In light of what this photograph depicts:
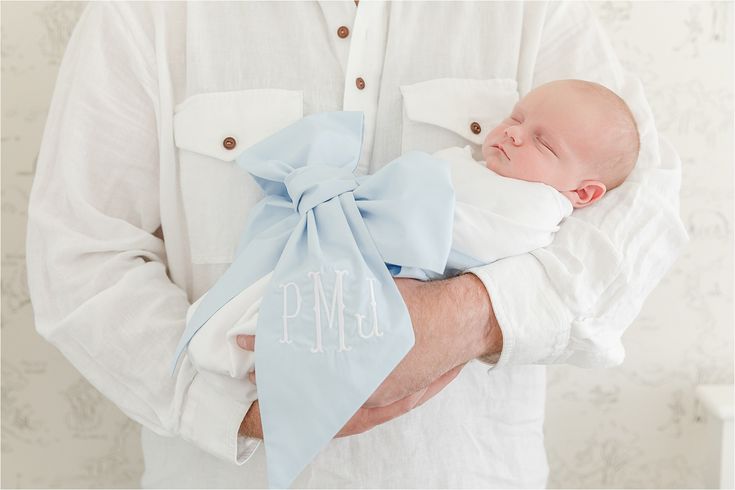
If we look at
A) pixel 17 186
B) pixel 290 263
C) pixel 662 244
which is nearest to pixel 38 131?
pixel 17 186

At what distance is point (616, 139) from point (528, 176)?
14 cm

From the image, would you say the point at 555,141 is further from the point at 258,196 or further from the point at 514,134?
the point at 258,196

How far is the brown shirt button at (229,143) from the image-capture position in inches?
46.8

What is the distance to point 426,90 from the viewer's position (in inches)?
47.7

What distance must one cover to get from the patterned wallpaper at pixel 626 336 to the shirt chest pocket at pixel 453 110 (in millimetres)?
450

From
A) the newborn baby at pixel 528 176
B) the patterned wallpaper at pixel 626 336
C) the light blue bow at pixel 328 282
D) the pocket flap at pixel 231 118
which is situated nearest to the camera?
the light blue bow at pixel 328 282

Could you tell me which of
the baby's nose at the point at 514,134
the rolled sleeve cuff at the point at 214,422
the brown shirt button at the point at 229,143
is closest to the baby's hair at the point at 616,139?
the baby's nose at the point at 514,134

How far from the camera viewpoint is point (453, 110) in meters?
1.22

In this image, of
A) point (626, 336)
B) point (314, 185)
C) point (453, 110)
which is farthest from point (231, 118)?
point (626, 336)

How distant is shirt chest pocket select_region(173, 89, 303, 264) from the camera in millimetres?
1187

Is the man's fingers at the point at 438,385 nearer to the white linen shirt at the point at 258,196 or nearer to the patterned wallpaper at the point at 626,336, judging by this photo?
the white linen shirt at the point at 258,196

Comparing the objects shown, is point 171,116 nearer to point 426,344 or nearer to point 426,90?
point 426,90

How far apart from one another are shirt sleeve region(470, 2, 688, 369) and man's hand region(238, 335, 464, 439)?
0.30ft

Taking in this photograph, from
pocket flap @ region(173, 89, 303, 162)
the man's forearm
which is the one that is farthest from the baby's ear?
pocket flap @ region(173, 89, 303, 162)
